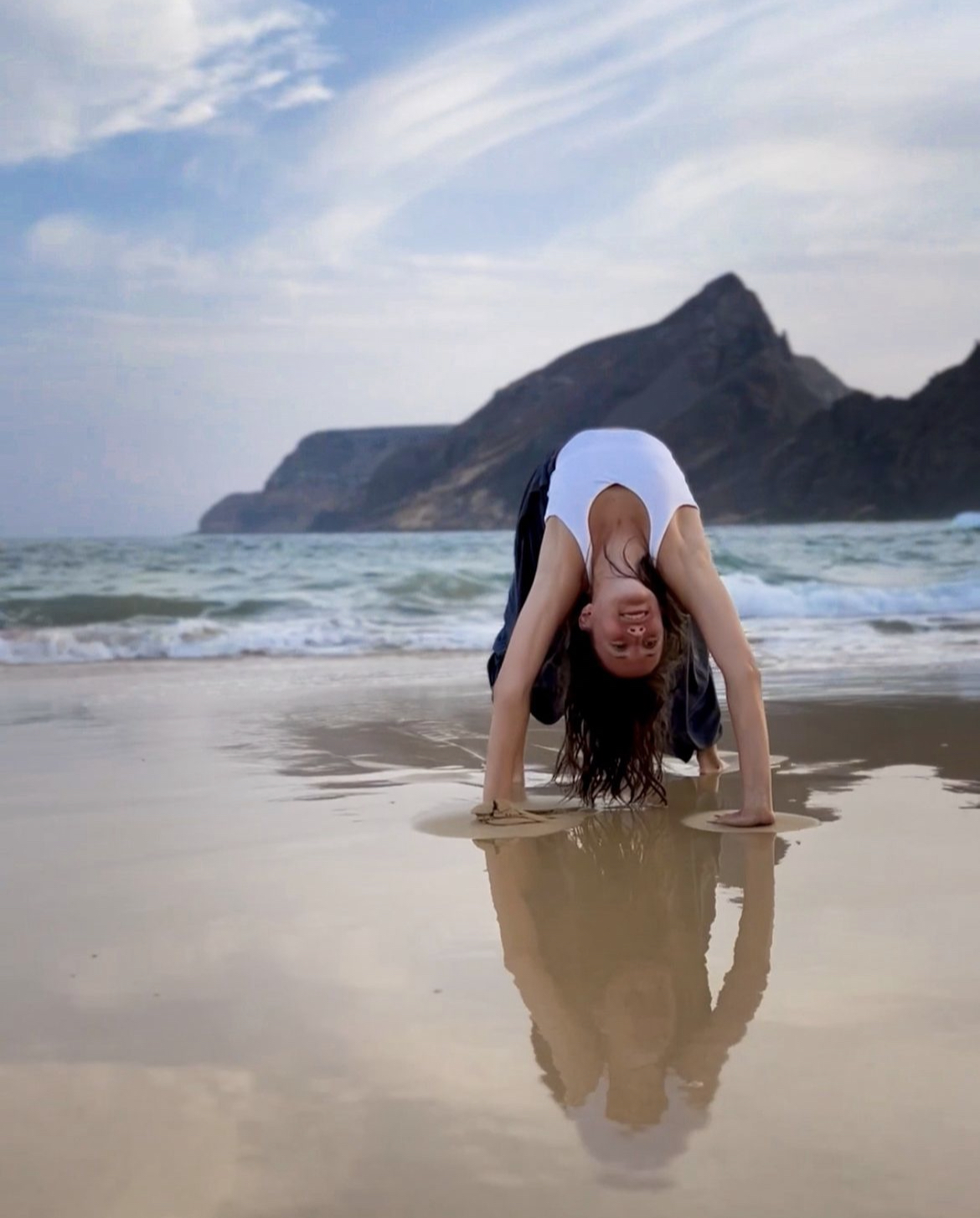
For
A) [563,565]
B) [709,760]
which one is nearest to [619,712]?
[563,565]

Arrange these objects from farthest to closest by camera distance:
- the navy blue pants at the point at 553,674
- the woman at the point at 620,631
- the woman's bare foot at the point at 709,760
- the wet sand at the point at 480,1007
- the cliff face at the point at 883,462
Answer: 1. the cliff face at the point at 883,462
2. the woman's bare foot at the point at 709,760
3. the navy blue pants at the point at 553,674
4. the woman at the point at 620,631
5. the wet sand at the point at 480,1007

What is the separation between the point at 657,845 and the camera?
3.38 m

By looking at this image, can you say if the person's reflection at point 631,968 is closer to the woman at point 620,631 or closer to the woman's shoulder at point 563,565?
the woman at point 620,631

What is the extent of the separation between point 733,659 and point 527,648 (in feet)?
1.83

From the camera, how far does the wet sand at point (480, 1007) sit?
1.55 m

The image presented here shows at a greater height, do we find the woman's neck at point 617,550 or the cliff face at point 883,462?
the cliff face at point 883,462

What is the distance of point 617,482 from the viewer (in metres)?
3.74

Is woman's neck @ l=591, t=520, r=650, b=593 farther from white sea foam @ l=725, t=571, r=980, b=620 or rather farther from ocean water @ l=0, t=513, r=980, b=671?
white sea foam @ l=725, t=571, r=980, b=620

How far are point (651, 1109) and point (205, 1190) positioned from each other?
58 cm

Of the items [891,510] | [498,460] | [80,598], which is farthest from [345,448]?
[80,598]

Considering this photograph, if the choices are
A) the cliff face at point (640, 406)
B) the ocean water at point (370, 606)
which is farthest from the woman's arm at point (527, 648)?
the cliff face at point (640, 406)

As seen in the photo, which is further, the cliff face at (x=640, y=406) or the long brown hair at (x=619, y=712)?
the cliff face at (x=640, y=406)

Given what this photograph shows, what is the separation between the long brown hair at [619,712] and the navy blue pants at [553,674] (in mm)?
355

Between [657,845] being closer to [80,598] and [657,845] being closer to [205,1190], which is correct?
[205,1190]
